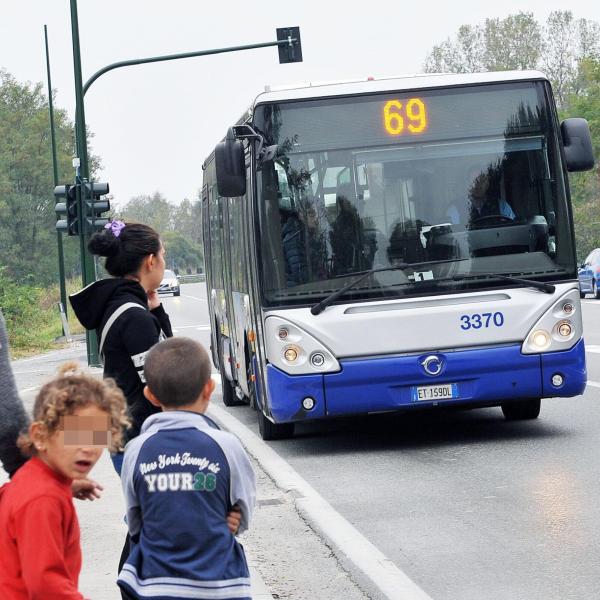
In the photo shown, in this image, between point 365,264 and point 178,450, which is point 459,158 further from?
point 178,450

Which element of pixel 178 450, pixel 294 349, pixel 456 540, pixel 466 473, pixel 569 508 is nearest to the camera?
pixel 178 450

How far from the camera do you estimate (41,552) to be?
338 cm

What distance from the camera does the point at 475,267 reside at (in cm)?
1152

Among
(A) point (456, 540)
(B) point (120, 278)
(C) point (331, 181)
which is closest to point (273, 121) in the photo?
(C) point (331, 181)

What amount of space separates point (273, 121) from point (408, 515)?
4.08m

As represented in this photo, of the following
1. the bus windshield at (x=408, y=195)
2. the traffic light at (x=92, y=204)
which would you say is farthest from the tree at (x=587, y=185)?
the bus windshield at (x=408, y=195)

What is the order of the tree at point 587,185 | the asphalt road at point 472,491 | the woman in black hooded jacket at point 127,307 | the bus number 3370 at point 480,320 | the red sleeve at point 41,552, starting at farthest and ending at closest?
the tree at point 587,185, the bus number 3370 at point 480,320, the asphalt road at point 472,491, the woman in black hooded jacket at point 127,307, the red sleeve at point 41,552

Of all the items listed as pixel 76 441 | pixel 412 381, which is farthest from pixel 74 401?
pixel 412 381

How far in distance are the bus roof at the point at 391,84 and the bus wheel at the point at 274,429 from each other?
9.57 ft

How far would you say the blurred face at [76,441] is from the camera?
3506mm

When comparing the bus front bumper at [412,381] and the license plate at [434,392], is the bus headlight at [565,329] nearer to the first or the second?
the bus front bumper at [412,381]

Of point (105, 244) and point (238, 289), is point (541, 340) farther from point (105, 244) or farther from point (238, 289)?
point (105, 244)

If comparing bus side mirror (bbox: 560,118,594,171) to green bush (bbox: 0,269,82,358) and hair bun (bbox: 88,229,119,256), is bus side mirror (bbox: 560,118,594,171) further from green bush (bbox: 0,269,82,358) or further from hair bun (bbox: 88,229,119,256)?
green bush (bbox: 0,269,82,358)

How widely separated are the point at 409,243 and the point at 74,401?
26.4ft
